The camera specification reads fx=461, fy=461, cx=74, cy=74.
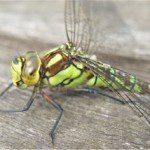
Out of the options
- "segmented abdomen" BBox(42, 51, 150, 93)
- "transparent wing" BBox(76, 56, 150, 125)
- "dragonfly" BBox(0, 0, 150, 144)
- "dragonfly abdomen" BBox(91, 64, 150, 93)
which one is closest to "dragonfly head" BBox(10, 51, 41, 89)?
"dragonfly" BBox(0, 0, 150, 144)

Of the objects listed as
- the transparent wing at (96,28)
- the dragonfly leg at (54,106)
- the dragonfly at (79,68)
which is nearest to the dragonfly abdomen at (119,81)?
the dragonfly at (79,68)

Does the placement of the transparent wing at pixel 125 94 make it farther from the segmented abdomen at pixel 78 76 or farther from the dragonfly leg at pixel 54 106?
the dragonfly leg at pixel 54 106

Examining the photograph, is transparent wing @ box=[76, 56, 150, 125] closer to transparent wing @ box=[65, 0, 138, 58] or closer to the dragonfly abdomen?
the dragonfly abdomen

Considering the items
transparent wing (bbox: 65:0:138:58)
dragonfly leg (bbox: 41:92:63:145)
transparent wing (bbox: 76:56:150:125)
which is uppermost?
transparent wing (bbox: 65:0:138:58)

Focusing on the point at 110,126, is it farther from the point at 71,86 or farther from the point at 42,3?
the point at 42,3

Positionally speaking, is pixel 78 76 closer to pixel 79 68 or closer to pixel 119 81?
pixel 79 68

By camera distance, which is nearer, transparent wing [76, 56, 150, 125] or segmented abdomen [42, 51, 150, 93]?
transparent wing [76, 56, 150, 125]

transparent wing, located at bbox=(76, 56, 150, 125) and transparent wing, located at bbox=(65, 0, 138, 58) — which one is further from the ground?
transparent wing, located at bbox=(65, 0, 138, 58)

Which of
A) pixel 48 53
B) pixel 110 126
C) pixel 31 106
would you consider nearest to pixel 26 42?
pixel 48 53
